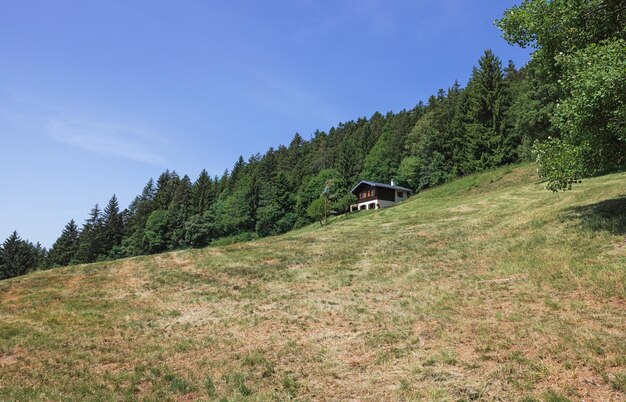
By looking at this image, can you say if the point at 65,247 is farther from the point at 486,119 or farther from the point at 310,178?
the point at 486,119

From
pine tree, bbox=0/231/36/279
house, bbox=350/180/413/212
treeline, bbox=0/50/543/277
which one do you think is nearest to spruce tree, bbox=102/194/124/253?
treeline, bbox=0/50/543/277

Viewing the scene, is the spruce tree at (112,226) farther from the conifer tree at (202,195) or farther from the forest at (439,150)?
the conifer tree at (202,195)

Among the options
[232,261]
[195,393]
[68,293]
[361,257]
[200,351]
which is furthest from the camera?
[232,261]

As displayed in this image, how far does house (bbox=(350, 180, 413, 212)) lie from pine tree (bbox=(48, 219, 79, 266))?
3526 inches

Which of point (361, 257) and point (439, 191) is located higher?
point (439, 191)

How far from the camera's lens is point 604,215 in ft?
66.2

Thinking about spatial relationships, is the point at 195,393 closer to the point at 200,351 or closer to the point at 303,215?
the point at 200,351

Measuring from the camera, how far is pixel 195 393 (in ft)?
31.3

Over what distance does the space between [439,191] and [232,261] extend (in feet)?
163

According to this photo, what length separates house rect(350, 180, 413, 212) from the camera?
287 ft

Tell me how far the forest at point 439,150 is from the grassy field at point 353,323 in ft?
16.6

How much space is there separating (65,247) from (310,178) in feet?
258

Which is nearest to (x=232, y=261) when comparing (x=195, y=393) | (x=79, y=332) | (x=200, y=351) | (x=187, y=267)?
(x=187, y=267)

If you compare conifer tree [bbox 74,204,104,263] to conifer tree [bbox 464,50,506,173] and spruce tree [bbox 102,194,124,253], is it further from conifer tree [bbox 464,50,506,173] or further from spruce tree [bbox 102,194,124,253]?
conifer tree [bbox 464,50,506,173]
